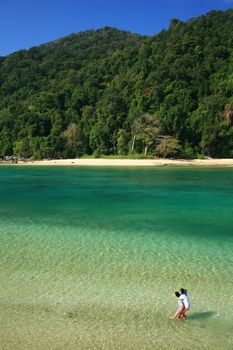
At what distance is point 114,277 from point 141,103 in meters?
102

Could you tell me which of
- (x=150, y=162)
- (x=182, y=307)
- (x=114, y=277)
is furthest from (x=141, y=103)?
(x=182, y=307)

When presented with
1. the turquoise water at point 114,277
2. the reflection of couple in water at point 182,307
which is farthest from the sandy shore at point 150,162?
→ the reflection of couple in water at point 182,307

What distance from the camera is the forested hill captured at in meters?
95.4

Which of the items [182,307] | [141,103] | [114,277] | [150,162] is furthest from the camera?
[141,103]

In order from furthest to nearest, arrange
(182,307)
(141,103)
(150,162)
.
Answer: (141,103), (150,162), (182,307)

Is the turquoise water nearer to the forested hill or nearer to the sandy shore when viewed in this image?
the sandy shore

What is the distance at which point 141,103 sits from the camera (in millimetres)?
111375

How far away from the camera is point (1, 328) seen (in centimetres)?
939

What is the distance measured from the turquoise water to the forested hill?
65.9 metres

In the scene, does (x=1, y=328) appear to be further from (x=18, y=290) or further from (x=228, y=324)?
(x=228, y=324)

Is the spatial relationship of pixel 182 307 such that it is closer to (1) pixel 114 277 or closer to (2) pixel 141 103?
(1) pixel 114 277

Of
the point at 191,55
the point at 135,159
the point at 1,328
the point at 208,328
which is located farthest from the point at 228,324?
the point at 191,55

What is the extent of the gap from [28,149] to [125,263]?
99130mm

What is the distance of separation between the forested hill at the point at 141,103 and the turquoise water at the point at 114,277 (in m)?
65.9
